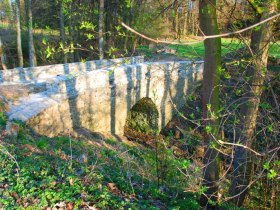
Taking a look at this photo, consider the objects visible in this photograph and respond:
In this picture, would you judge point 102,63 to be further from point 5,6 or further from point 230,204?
point 230,204

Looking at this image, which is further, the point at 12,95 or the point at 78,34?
the point at 78,34

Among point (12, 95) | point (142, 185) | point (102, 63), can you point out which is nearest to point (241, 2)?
point (142, 185)

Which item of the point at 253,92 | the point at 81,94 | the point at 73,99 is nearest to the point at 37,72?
A: the point at 81,94

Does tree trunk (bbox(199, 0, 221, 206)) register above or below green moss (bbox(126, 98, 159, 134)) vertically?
above

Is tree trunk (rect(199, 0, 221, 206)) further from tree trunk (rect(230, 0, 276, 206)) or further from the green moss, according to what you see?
the green moss

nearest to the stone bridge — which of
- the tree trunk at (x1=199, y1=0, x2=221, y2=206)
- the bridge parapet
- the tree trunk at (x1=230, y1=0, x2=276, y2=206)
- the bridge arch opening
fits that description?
the bridge parapet

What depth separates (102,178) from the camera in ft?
13.9

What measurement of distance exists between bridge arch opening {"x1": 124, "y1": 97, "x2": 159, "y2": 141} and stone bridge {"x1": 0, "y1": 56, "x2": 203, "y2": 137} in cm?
45

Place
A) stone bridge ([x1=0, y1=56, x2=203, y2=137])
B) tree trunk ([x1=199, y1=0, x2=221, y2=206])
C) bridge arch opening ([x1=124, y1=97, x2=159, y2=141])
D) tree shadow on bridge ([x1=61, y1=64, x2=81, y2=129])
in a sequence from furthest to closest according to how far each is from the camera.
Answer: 1. bridge arch opening ([x1=124, y1=97, x2=159, y2=141])
2. tree shadow on bridge ([x1=61, y1=64, x2=81, y2=129])
3. stone bridge ([x1=0, y1=56, x2=203, y2=137])
4. tree trunk ([x1=199, y1=0, x2=221, y2=206])

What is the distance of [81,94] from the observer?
29.5 ft

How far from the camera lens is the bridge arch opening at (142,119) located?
14.4m

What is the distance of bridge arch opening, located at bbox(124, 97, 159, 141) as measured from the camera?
14.4 metres

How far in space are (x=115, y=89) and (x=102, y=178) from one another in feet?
21.3

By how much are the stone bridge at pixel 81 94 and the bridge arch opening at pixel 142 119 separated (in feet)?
1.48
